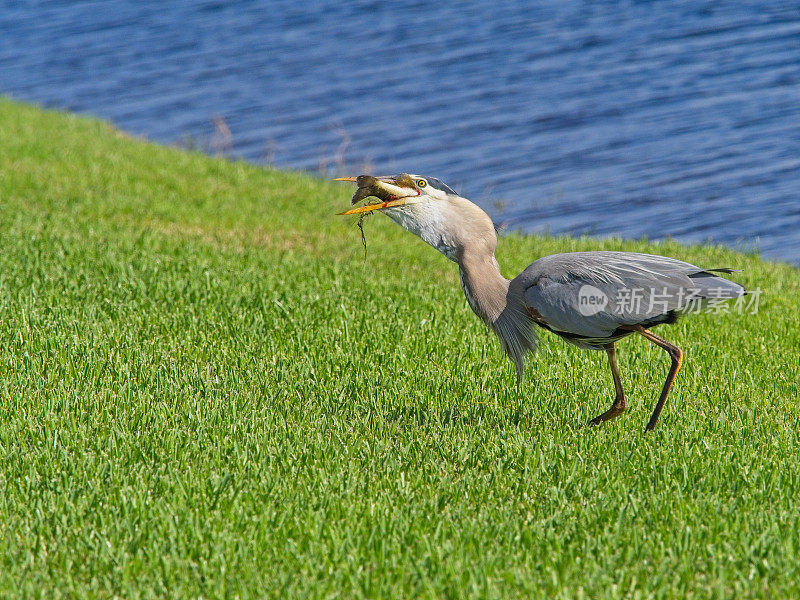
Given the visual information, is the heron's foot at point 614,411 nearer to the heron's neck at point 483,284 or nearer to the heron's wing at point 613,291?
the heron's wing at point 613,291

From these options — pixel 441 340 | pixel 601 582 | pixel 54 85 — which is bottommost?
pixel 54 85

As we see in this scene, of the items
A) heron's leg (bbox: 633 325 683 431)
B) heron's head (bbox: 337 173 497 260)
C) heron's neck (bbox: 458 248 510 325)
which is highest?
heron's head (bbox: 337 173 497 260)

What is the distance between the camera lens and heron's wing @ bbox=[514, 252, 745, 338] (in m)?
5.28

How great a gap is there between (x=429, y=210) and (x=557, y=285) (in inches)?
31.7

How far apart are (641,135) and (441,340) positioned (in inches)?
383

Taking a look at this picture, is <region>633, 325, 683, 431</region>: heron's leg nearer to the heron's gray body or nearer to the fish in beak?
the heron's gray body

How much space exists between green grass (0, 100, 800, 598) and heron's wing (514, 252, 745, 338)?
65 centimetres

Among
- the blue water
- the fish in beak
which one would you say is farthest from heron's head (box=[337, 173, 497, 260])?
the blue water

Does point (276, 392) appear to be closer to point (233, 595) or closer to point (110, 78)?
point (233, 595)

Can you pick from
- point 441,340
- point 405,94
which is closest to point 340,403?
point 441,340

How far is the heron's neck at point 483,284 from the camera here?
18.4ft

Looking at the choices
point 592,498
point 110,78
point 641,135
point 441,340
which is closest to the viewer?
point 592,498

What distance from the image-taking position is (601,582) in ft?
13.1

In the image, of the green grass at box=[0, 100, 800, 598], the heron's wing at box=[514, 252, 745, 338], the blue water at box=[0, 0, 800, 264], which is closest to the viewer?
the green grass at box=[0, 100, 800, 598]
